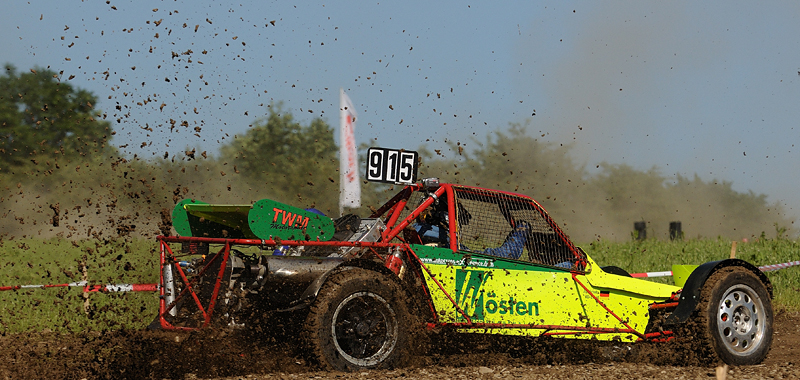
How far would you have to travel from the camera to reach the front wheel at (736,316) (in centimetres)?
649

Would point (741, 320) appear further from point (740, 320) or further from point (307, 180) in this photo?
point (307, 180)

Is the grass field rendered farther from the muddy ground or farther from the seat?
the seat

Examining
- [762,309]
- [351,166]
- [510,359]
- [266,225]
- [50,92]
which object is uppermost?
[50,92]

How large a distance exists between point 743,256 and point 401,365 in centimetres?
1190

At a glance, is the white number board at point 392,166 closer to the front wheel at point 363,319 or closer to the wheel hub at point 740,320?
the front wheel at point 363,319

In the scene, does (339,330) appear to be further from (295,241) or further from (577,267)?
(577,267)

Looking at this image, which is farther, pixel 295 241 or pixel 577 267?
pixel 577 267

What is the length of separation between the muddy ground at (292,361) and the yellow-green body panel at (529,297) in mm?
309

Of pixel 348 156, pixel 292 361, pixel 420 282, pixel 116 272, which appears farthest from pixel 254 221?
pixel 116 272

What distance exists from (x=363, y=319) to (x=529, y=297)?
1.46 metres

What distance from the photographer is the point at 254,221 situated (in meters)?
5.28

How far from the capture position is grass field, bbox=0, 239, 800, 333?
380 inches

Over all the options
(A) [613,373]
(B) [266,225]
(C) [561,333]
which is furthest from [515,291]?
(B) [266,225]

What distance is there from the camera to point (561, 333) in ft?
20.6
